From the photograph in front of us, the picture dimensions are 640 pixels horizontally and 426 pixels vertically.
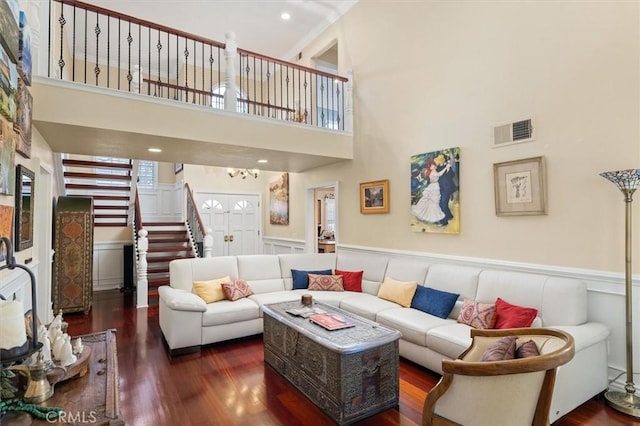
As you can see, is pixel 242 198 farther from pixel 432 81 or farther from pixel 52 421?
pixel 52 421

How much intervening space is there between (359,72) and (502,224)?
136 inches

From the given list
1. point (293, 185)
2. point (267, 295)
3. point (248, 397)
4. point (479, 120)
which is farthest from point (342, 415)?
point (293, 185)

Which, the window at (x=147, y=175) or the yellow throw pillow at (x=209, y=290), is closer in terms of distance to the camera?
the yellow throw pillow at (x=209, y=290)

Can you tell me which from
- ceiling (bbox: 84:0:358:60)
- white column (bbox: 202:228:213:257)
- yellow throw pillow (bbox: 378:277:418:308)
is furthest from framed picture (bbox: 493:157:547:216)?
white column (bbox: 202:228:213:257)

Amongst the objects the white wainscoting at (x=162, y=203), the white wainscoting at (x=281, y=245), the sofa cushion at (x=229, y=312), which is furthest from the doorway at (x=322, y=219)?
the white wainscoting at (x=162, y=203)

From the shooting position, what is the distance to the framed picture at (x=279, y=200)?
7672 millimetres

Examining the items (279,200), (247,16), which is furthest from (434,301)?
(247,16)

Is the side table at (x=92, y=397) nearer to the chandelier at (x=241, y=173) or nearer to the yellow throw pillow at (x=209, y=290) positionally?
the yellow throw pillow at (x=209, y=290)

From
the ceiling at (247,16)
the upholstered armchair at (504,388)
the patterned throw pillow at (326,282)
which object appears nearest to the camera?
the upholstered armchair at (504,388)

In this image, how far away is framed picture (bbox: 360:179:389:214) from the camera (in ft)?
16.4

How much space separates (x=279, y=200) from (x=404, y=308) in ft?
15.6

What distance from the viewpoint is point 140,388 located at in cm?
292

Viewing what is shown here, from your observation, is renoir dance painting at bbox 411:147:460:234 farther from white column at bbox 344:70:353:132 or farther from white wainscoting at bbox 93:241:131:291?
white wainscoting at bbox 93:241:131:291

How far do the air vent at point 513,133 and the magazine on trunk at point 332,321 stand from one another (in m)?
2.46
